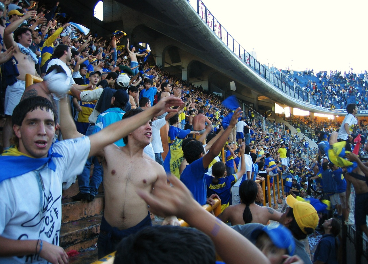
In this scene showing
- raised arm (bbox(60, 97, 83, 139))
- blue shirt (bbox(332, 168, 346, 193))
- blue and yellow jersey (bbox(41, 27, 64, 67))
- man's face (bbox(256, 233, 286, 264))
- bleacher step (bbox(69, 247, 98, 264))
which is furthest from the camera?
blue shirt (bbox(332, 168, 346, 193))

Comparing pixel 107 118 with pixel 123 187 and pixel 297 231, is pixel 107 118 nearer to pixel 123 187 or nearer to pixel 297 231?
pixel 123 187

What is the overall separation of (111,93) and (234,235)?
325 centimetres

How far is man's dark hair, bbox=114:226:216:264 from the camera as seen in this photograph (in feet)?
2.52

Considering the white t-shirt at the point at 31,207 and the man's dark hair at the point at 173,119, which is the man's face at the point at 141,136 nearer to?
the white t-shirt at the point at 31,207

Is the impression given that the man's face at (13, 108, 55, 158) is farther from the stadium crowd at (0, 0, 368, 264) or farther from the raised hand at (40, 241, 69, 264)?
the raised hand at (40, 241, 69, 264)

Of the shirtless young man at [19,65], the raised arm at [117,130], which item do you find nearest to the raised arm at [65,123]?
the raised arm at [117,130]

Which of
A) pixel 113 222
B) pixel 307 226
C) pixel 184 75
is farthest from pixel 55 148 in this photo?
pixel 184 75

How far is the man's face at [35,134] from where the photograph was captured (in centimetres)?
147

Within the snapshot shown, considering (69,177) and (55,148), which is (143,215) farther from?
(55,148)

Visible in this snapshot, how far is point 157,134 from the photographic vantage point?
4523 mm

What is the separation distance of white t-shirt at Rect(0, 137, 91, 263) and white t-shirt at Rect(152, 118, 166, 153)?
2.80 meters

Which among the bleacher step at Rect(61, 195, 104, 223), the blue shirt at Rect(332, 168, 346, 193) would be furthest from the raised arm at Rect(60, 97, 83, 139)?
the blue shirt at Rect(332, 168, 346, 193)

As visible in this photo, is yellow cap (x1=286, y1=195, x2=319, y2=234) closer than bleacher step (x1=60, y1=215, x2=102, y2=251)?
Yes

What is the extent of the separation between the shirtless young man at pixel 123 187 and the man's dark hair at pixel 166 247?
132 centimetres
